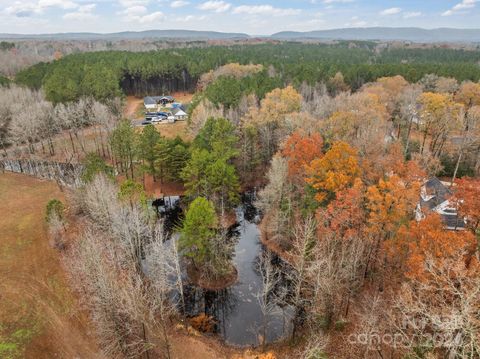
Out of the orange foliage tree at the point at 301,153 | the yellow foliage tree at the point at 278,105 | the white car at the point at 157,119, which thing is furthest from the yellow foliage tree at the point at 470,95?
the white car at the point at 157,119

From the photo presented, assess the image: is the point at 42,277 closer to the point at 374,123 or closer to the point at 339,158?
the point at 339,158

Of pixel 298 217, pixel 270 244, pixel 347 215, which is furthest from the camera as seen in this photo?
pixel 270 244

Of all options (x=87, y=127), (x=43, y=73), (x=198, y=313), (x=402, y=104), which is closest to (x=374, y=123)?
(x=402, y=104)

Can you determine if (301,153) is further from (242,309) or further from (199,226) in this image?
(242,309)

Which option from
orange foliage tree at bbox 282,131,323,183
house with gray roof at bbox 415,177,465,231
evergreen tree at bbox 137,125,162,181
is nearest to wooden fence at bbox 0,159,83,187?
evergreen tree at bbox 137,125,162,181

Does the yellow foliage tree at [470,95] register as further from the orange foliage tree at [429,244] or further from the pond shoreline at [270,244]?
the orange foliage tree at [429,244]

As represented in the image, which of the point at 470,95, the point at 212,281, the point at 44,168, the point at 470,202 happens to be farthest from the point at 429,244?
the point at 470,95

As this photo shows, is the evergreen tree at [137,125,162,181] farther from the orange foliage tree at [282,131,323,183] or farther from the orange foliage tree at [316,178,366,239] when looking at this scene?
the orange foliage tree at [316,178,366,239]
